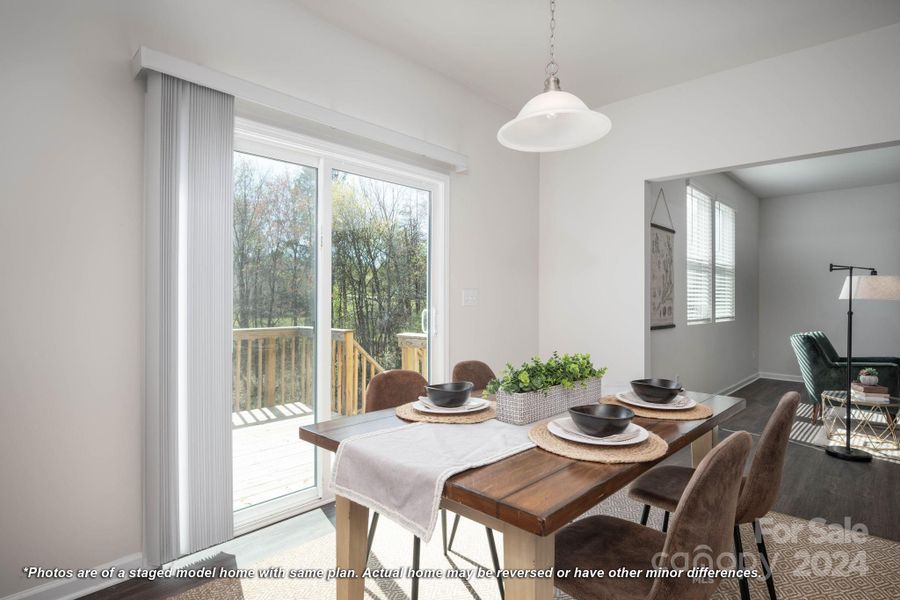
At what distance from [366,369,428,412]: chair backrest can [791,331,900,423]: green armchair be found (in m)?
4.19

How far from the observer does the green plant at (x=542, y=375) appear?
159cm

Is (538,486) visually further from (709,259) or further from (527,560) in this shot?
(709,259)

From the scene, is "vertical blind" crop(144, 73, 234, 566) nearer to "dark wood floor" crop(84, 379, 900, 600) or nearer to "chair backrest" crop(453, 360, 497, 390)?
"dark wood floor" crop(84, 379, 900, 600)

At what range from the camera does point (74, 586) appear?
186 cm

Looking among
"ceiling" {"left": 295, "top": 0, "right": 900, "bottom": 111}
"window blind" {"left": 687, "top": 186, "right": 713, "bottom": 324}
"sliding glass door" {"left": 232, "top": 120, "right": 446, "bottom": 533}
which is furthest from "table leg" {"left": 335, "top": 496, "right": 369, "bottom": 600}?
"window blind" {"left": 687, "top": 186, "right": 713, "bottom": 324}

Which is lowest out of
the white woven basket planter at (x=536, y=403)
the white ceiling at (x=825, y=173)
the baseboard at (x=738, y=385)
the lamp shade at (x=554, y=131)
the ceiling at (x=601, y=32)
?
the baseboard at (x=738, y=385)

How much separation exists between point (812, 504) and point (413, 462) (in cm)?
281

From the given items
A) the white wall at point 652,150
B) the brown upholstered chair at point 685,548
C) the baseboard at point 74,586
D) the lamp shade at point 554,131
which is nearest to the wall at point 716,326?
the white wall at point 652,150

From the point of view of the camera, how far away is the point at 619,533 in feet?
4.71

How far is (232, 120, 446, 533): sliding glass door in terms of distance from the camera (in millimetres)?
2445

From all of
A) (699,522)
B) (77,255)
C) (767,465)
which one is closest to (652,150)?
(767,465)

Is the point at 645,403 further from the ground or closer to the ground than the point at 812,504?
further from the ground

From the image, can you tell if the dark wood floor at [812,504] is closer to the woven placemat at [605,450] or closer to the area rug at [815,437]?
the area rug at [815,437]

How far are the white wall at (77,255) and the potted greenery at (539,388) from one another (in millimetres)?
1570
